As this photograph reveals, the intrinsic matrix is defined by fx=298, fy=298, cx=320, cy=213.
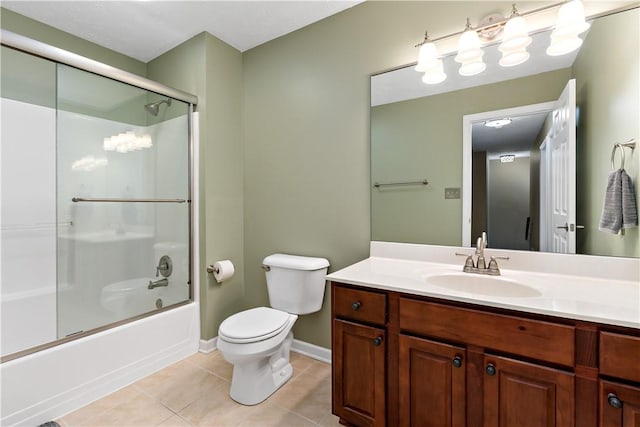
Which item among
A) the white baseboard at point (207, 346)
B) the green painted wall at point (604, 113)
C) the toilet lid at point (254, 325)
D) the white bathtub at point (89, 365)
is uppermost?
the green painted wall at point (604, 113)

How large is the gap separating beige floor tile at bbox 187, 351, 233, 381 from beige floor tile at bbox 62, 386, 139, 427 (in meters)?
0.42

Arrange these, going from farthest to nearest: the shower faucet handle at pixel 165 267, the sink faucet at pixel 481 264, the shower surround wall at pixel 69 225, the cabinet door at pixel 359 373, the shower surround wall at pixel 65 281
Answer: the shower faucet handle at pixel 165 267
the shower surround wall at pixel 69 225
the shower surround wall at pixel 65 281
the sink faucet at pixel 481 264
the cabinet door at pixel 359 373

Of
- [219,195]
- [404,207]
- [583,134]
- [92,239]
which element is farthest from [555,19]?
[92,239]

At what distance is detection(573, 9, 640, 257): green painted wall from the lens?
123 cm

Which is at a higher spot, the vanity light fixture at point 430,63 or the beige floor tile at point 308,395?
the vanity light fixture at point 430,63

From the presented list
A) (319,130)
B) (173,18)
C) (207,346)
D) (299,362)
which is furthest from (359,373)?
(173,18)

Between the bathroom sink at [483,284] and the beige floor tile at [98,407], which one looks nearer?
the bathroom sink at [483,284]

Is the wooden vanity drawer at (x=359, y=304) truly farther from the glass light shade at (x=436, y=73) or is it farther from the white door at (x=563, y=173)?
the glass light shade at (x=436, y=73)

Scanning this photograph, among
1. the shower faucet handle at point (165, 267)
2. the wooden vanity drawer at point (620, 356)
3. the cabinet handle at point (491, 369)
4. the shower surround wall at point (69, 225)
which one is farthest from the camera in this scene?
the shower faucet handle at point (165, 267)

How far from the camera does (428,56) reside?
65.0 inches

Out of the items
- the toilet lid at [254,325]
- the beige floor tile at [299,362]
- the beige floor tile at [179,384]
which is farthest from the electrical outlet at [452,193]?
the beige floor tile at [179,384]

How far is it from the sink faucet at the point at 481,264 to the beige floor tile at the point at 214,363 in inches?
63.9

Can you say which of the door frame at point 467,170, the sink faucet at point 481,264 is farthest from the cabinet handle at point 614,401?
the door frame at point 467,170

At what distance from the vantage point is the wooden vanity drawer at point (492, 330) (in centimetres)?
97
